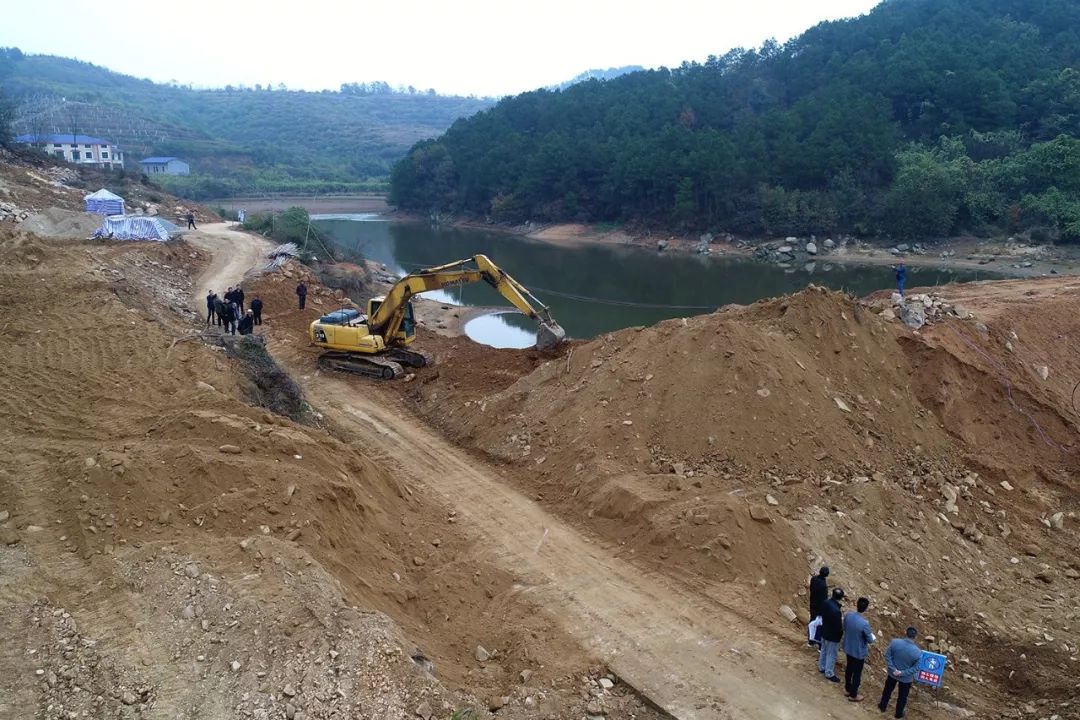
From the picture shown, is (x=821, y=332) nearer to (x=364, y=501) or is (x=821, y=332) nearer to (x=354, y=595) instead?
(x=364, y=501)

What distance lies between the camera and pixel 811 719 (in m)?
7.77

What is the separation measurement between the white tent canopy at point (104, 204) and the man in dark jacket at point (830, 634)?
1354 inches

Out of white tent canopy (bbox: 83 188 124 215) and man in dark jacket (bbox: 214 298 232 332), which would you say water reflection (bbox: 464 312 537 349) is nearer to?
man in dark jacket (bbox: 214 298 232 332)

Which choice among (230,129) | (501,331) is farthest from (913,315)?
(230,129)

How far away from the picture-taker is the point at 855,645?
7.92 m

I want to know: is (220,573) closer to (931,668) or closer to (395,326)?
(931,668)

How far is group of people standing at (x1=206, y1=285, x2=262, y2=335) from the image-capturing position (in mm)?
18416

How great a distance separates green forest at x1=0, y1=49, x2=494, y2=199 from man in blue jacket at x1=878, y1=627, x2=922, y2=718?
2559 inches

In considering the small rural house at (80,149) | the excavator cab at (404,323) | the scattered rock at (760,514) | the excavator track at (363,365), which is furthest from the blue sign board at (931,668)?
the small rural house at (80,149)

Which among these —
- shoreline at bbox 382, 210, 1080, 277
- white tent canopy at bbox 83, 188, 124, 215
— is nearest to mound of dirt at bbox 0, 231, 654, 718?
white tent canopy at bbox 83, 188, 124, 215

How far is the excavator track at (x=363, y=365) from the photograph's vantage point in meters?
18.3

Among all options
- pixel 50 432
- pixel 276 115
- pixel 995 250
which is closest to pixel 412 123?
pixel 276 115

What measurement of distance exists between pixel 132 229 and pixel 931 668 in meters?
30.6

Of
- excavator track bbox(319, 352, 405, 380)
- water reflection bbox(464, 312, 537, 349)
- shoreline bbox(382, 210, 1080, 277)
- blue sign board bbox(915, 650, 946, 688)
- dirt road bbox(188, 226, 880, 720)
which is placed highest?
shoreline bbox(382, 210, 1080, 277)
